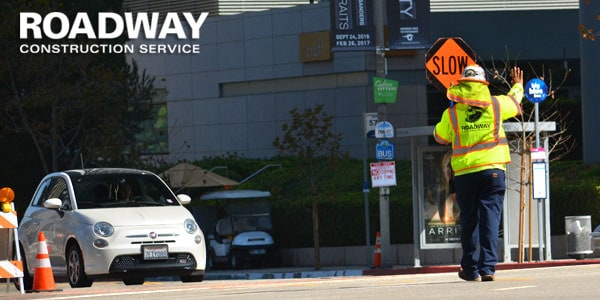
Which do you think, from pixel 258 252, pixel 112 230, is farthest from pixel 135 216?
pixel 258 252

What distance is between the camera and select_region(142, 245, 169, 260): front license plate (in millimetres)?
17031

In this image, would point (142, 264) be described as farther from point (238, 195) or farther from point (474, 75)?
point (238, 195)

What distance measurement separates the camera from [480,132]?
539 inches

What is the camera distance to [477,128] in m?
13.7

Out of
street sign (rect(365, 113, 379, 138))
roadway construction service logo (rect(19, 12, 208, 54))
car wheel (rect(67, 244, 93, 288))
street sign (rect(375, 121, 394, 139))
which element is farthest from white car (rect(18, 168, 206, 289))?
roadway construction service logo (rect(19, 12, 208, 54))

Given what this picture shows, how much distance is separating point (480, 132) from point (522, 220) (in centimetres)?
1234

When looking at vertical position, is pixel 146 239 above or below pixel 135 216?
below

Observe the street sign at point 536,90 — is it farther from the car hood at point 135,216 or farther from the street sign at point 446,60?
the car hood at point 135,216

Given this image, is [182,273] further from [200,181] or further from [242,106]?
[242,106]

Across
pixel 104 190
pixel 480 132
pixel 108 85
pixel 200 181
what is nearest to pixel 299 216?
pixel 200 181

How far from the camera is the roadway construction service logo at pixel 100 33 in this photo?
39656 millimetres

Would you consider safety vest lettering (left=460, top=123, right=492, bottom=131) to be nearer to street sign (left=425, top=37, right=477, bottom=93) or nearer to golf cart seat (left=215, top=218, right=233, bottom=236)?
street sign (left=425, top=37, right=477, bottom=93)

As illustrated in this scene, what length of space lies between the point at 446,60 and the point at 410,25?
266 cm

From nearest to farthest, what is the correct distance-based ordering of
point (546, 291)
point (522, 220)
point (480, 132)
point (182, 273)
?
point (546, 291)
point (480, 132)
point (182, 273)
point (522, 220)
